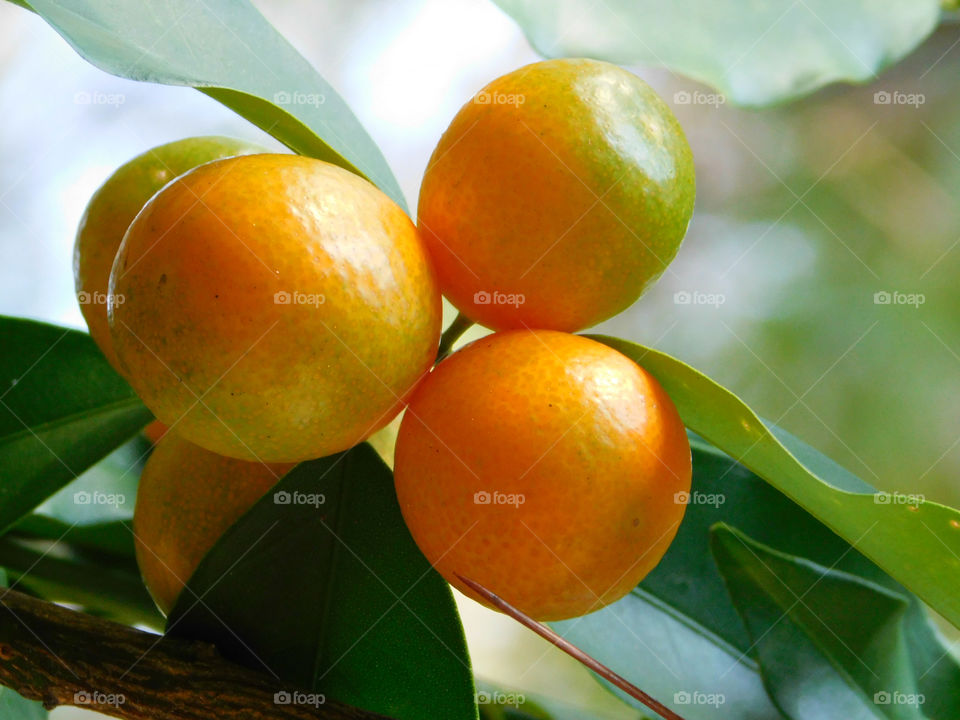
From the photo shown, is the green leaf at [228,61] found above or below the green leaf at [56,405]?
above

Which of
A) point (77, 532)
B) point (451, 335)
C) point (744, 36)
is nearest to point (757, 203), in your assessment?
point (744, 36)

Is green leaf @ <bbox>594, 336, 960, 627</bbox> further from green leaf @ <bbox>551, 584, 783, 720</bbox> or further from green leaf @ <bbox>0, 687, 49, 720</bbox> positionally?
Answer: green leaf @ <bbox>0, 687, 49, 720</bbox>

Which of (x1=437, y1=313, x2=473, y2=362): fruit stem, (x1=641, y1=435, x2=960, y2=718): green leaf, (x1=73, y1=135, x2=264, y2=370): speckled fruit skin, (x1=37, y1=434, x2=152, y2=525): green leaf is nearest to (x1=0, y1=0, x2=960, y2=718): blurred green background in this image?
(x1=37, y1=434, x2=152, y2=525): green leaf

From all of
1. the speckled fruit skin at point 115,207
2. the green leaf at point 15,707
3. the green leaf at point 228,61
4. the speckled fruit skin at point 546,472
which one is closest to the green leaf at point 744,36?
the green leaf at point 228,61

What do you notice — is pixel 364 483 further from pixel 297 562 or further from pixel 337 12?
pixel 337 12

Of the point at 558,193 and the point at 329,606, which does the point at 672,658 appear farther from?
the point at 558,193

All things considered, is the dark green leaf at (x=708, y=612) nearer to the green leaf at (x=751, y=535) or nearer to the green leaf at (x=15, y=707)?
the green leaf at (x=751, y=535)
